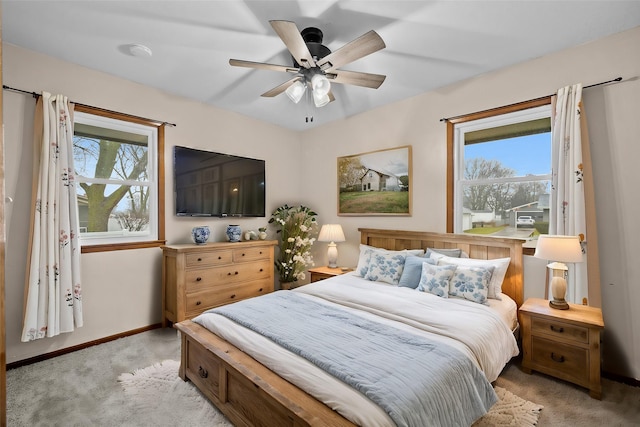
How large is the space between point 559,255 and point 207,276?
126 inches

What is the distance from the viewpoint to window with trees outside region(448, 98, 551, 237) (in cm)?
278

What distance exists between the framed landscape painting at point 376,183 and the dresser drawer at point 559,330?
163 cm

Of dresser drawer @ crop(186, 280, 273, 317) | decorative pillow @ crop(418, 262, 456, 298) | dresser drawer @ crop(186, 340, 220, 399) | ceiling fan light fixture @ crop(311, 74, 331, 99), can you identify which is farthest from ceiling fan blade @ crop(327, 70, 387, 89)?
dresser drawer @ crop(186, 280, 273, 317)

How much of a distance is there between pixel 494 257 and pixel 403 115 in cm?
186

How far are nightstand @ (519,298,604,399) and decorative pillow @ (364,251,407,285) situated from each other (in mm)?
1053

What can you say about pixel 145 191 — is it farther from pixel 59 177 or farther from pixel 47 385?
pixel 47 385

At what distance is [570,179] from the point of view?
240cm

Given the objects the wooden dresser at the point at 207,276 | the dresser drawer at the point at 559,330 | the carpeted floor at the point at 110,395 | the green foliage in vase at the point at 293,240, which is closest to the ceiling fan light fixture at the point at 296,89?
the wooden dresser at the point at 207,276

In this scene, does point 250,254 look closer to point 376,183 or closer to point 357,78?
point 376,183

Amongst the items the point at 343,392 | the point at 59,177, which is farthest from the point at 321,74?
the point at 59,177

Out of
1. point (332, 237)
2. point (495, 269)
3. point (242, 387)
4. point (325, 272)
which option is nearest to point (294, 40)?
point (242, 387)

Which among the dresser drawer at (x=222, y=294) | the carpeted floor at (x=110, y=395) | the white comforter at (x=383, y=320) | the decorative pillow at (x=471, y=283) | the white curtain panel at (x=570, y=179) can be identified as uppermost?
the white curtain panel at (x=570, y=179)

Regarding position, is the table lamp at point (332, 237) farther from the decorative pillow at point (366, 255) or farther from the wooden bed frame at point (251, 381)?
the wooden bed frame at point (251, 381)

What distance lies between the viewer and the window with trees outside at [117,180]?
295 centimetres
